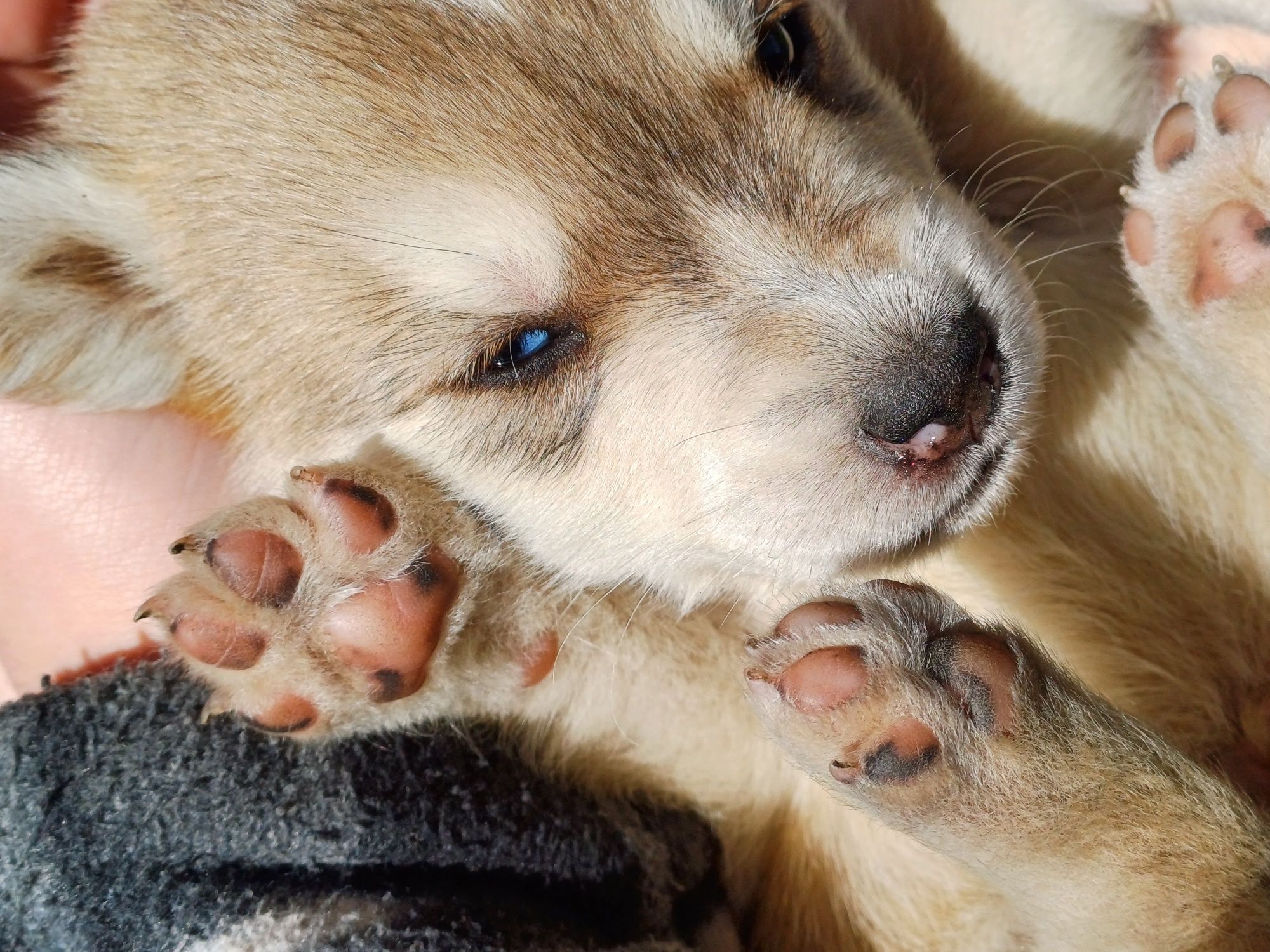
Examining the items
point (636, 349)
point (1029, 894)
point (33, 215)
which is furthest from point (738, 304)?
point (33, 215)

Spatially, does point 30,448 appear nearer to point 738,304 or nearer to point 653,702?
point 653,702

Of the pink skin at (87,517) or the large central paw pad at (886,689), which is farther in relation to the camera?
the pink skin at (87,517)

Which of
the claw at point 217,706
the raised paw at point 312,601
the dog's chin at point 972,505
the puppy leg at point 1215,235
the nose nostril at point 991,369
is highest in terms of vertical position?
the puppy leg at point 1215,235

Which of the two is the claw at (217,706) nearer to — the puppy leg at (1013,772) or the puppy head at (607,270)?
the puppy head at (607,270)

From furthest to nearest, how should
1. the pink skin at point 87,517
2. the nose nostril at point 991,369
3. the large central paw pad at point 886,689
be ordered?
the pink skin at point 87,517 → the nose nostril at point 991,369 → the large central paw pad at point 886,689

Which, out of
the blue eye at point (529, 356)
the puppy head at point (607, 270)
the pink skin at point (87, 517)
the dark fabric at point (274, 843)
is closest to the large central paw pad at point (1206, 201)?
the puppy head at point (607, 270)

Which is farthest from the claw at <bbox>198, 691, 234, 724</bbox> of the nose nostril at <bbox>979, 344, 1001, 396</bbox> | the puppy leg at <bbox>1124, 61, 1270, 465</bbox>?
the puppy leg at <bbox>1124, 61, 1270, 465</bbox>

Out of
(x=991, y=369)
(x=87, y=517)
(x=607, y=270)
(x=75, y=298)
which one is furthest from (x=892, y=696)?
(x=87, y=517)
